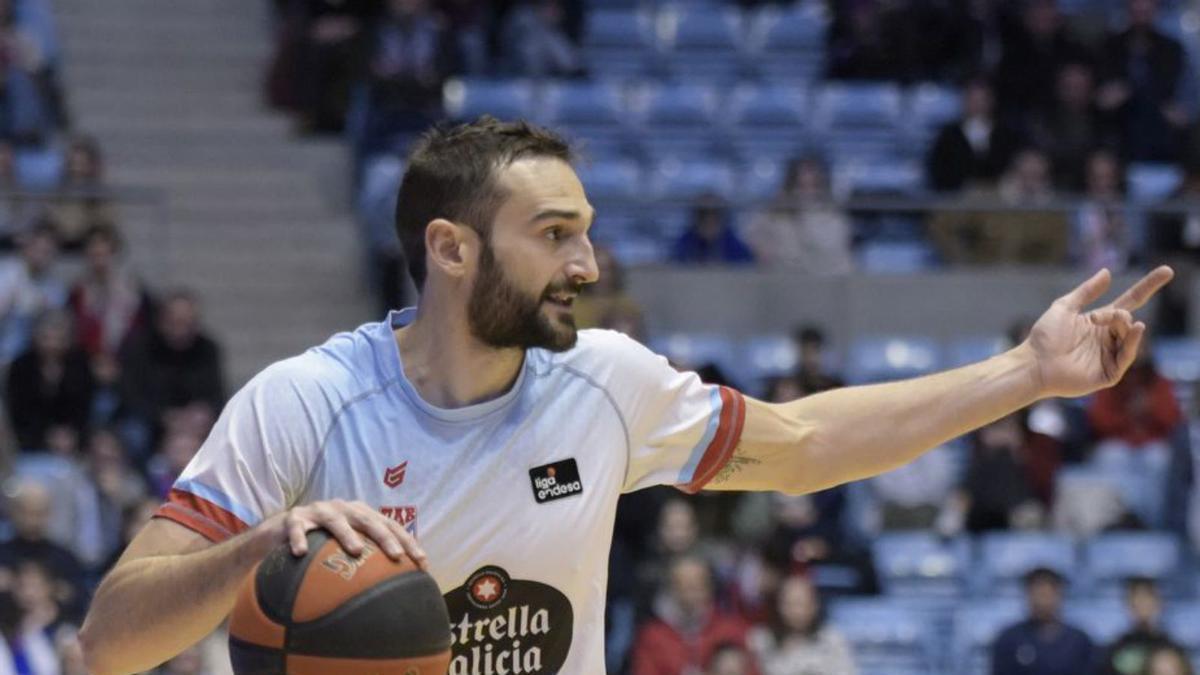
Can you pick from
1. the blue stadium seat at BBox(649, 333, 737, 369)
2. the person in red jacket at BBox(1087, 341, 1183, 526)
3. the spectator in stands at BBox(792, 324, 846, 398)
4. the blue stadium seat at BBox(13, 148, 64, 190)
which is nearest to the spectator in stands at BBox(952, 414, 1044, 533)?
the person in red jacket at BBox(1087, 341, 1183, 526)

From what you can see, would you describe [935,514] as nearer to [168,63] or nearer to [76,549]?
[76,549]

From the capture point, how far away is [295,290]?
49.3ft

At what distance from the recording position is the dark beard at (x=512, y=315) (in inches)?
169

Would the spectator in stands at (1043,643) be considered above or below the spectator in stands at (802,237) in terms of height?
below

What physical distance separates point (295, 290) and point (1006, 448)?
5167 mm

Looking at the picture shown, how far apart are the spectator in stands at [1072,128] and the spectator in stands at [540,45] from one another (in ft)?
11.4

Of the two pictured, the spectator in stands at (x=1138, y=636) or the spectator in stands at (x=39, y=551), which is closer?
the spectator in stands at (x=39, y=551)

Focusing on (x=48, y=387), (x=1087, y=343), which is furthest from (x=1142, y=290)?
(x=48, y=387)

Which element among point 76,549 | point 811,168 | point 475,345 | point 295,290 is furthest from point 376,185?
point 475,345

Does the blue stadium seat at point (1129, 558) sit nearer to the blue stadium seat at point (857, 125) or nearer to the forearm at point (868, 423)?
the blue stadium seat at point (857, 125)

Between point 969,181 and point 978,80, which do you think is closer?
point 969,181

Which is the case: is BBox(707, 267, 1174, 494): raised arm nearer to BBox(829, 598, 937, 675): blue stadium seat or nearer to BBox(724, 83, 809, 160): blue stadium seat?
BBox(829, 598, 937, 675): blue stadium seat

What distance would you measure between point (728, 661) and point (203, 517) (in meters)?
7.22

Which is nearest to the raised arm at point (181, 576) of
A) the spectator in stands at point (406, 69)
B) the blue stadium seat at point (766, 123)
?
the spectator in stands at point (406, 69)
